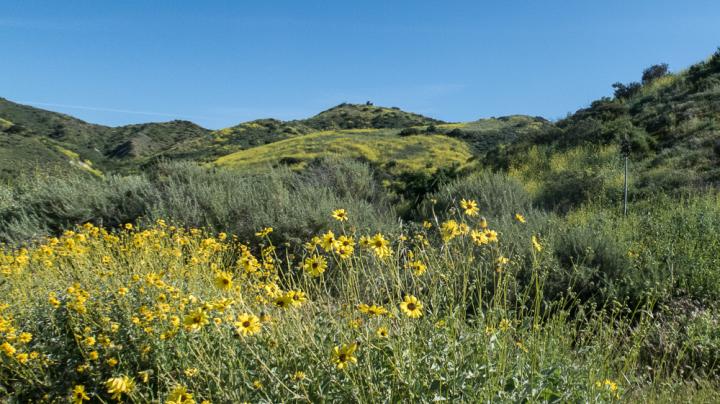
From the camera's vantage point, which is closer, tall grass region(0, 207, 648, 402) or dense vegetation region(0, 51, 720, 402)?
tall grass region(0, 207, 648, 402)

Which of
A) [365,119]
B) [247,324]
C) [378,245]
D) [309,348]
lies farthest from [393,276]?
[365,119]

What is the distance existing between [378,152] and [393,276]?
2623 centimetres

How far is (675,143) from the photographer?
10383 millimetres

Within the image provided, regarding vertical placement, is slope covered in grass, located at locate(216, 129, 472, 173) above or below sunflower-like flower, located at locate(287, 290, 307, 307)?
above

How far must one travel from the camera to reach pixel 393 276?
2213mm

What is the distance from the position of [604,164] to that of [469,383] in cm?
950

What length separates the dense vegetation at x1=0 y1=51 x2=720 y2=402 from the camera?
2.14 metres

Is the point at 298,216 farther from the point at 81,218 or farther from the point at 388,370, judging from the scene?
the point at 388,370

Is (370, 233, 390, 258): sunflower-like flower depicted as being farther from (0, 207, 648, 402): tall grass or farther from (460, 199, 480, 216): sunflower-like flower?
(460, 199, 480, 216): sunflower-like flower

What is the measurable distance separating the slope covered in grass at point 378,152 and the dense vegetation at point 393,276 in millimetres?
10164

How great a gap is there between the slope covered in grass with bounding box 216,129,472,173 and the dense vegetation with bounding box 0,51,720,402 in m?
10.2

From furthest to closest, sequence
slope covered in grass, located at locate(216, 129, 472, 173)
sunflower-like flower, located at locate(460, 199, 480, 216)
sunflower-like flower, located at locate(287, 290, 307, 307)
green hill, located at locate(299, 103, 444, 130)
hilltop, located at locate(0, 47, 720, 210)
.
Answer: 1. green hill, located at locate(299, 103, 444, 130)
2. slope covered in grass, located at locate(216, 129, 472, 173)
3. hilltop, located at locate(0, 47, 720, 210)
4. sunflower-like flower, located at locate(460, 199, 480, 216)
5. sunflower-like flower, located at locate(287, 290, 307, 307)

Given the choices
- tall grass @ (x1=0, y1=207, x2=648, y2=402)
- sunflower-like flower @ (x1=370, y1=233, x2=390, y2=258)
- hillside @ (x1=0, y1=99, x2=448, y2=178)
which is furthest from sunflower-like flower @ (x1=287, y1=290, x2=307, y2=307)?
hillside @ (x1=0, y1=99, x2=448, y2=178)

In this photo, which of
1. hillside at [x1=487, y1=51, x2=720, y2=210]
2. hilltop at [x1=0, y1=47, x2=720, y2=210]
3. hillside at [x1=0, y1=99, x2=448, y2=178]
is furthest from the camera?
hillside at [x1=0, y1=99, x2=448, y2=178]
